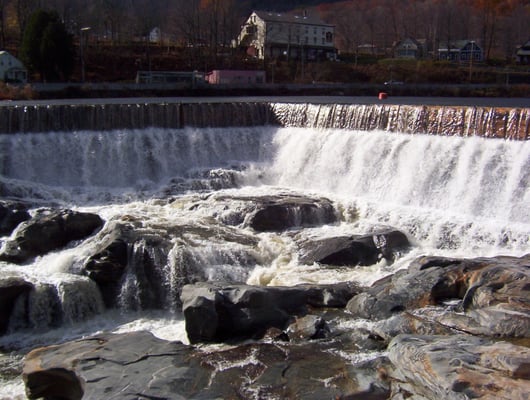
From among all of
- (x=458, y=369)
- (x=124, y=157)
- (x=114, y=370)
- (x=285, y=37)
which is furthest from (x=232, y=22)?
(x=458, y=369)

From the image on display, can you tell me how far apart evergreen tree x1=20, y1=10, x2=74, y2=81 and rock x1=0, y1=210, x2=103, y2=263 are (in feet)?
97.8

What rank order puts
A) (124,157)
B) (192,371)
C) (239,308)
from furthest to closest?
(124,157) → (239,308) → (192,371)

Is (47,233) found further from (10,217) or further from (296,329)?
(296,329)

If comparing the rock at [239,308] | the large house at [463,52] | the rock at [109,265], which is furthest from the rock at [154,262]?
the large house at [463,52]

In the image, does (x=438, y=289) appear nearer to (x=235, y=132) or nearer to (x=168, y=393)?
(x=168, y=393)

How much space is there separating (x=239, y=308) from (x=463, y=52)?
67.7m

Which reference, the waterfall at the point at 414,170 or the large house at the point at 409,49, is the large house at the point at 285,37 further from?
the waterfall at the point at 414,170

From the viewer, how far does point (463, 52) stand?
236 feet

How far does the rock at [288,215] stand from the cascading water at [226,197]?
36 cm

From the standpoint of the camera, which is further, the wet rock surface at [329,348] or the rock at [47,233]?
the rock at [47,233]

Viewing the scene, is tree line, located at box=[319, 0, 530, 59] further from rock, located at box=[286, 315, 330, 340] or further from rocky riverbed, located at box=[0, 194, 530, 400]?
rock, located at box=[286, 315, 330, 340]

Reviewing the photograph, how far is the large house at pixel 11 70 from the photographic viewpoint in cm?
4212

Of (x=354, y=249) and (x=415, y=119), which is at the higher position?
(x=415, y=119)

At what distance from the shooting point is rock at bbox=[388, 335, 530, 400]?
24.3ft
